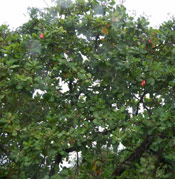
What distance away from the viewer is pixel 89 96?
481cm

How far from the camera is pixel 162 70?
14.7 ft

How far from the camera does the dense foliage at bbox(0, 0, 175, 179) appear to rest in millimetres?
4180

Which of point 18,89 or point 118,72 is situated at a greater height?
point 118,72

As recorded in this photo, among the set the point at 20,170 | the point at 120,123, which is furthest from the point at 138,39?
the point at 20,170

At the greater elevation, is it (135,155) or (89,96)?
(89,96)

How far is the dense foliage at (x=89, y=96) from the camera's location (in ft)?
13.7

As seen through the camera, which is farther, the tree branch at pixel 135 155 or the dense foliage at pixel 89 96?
the tree branch at pixel 135 155

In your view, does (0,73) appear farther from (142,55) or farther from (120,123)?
(142,55)

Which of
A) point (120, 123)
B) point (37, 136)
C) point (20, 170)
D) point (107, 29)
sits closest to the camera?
point (37, 136)

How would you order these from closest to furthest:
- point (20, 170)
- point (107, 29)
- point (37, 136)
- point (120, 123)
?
1. point (37, 136)
2. point (120, 123)
3. point (20, 170)
4. point (107, 29)

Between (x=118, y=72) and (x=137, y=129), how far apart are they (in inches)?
40.9

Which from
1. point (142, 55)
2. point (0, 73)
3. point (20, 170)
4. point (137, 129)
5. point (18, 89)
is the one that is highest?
point (142, 55)

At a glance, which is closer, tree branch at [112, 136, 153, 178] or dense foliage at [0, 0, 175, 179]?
dense foliage at [0, 0, 175, 179]

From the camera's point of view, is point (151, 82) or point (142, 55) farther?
point (142, 55)
